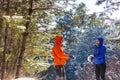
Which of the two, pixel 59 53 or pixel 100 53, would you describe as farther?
pixel 100 53

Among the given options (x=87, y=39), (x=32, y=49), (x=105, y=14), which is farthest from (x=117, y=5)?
(x=87, y=39)

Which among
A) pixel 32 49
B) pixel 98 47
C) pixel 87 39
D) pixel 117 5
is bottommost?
pixel 87 39

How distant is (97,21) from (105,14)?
0.72 m

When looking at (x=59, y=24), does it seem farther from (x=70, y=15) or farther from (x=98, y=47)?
(x=98, y=47)

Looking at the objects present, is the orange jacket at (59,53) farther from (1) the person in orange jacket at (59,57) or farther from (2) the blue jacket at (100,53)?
(2) the blue jacket at (100,53)

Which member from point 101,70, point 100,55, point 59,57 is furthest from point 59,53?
point 101,70

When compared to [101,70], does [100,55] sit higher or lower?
higher

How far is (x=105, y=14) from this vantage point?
16391 mm

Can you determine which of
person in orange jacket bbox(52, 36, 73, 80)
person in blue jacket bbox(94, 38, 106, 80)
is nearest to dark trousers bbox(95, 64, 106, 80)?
person in blue jacket bbox(94, 38, 106, 80)

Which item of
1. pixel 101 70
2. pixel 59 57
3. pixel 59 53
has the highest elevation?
pixel 59 53

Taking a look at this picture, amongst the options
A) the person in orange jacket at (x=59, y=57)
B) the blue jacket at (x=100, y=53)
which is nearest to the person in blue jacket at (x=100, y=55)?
the blue jacket at (x=100, y=53)

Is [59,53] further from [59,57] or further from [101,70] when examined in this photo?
[101,70]

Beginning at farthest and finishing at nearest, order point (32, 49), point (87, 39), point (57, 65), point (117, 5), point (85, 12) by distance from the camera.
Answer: point (87, 39), point (32, 49), point (85, 12), point (117, 5), point (57, 65)

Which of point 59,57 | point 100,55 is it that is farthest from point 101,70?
point 59,57
